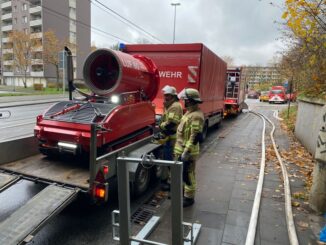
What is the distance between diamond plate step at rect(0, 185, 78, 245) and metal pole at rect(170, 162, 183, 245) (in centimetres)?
139

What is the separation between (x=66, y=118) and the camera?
423 cm

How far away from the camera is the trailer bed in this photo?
3688 millimetres

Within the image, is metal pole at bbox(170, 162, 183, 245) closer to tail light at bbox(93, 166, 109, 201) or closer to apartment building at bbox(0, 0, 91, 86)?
tail light at bbox(93, 166, 109, 201)

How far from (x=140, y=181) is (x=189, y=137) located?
121 cm

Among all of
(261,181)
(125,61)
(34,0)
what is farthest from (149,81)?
(34,0)

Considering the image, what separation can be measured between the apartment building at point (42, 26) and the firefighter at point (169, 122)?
4386 cm

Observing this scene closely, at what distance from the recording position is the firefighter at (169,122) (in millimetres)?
5086

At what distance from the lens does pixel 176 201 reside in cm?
262

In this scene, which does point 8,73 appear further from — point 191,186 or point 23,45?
point 191,186

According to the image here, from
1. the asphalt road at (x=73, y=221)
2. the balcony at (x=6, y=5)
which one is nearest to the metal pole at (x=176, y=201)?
the asphalt road at (x=73, y=221)

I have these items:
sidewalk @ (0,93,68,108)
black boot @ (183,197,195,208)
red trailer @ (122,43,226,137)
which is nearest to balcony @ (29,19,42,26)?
sidewalk @ (0,93,68,108)

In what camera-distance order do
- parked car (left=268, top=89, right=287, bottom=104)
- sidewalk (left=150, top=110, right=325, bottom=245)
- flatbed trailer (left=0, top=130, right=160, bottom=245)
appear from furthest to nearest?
parked car (left=268, top=89, right=287, bottom=104)
sidewalk (left=150, top=110, right=325, bottom=245)
flatbed trailer (left=0, top=130, right=160, bottom=245)

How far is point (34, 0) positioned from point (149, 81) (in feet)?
177

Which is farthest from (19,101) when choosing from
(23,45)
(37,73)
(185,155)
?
(37,73)
